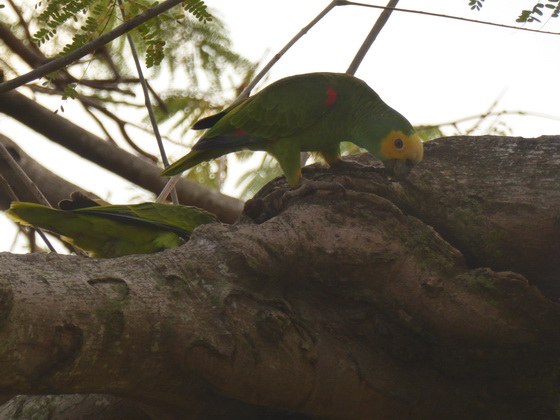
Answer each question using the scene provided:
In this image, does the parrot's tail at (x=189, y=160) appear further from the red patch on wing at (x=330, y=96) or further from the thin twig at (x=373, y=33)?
the thin twig at (x=373, y=33)

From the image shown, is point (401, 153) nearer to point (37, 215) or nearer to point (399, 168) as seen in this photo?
point (399, 168)

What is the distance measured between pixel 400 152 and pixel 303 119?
2.23ft

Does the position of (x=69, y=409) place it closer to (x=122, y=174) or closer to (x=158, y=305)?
(x=158, y=305)

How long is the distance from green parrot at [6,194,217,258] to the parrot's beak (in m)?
1.13

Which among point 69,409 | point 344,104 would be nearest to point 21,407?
point 69,409

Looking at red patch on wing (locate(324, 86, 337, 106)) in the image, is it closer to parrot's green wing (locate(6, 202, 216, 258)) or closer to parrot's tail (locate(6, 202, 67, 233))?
parrot's green wing (locate(6, 202, 216, 258))

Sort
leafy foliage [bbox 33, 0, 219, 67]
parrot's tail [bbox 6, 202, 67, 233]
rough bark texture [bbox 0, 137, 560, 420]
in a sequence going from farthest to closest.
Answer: parrot's tail [bbox 6, 202, 67, 233] < leafy foliage [bbox 33, 0, 219, 67] < rough bark texture [bbox 0, 137, 560, 420]

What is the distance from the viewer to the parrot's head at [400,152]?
3275 mm

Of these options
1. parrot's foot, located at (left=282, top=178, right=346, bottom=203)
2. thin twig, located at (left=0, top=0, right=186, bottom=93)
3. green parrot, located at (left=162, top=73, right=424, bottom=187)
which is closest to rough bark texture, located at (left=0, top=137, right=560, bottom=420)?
parrot's foot, located at (left=282, top=178, right=346, bottom=203)

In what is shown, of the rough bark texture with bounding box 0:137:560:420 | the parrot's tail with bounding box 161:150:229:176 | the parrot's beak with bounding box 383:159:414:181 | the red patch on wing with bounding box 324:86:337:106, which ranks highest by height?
the red patch on wing with bounding box 324:86:337:106

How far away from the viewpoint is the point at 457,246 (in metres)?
3.03

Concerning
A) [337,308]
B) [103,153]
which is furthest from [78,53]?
[103,153]

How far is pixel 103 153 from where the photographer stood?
4.55 metres

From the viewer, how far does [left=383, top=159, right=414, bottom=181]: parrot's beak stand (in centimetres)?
321
